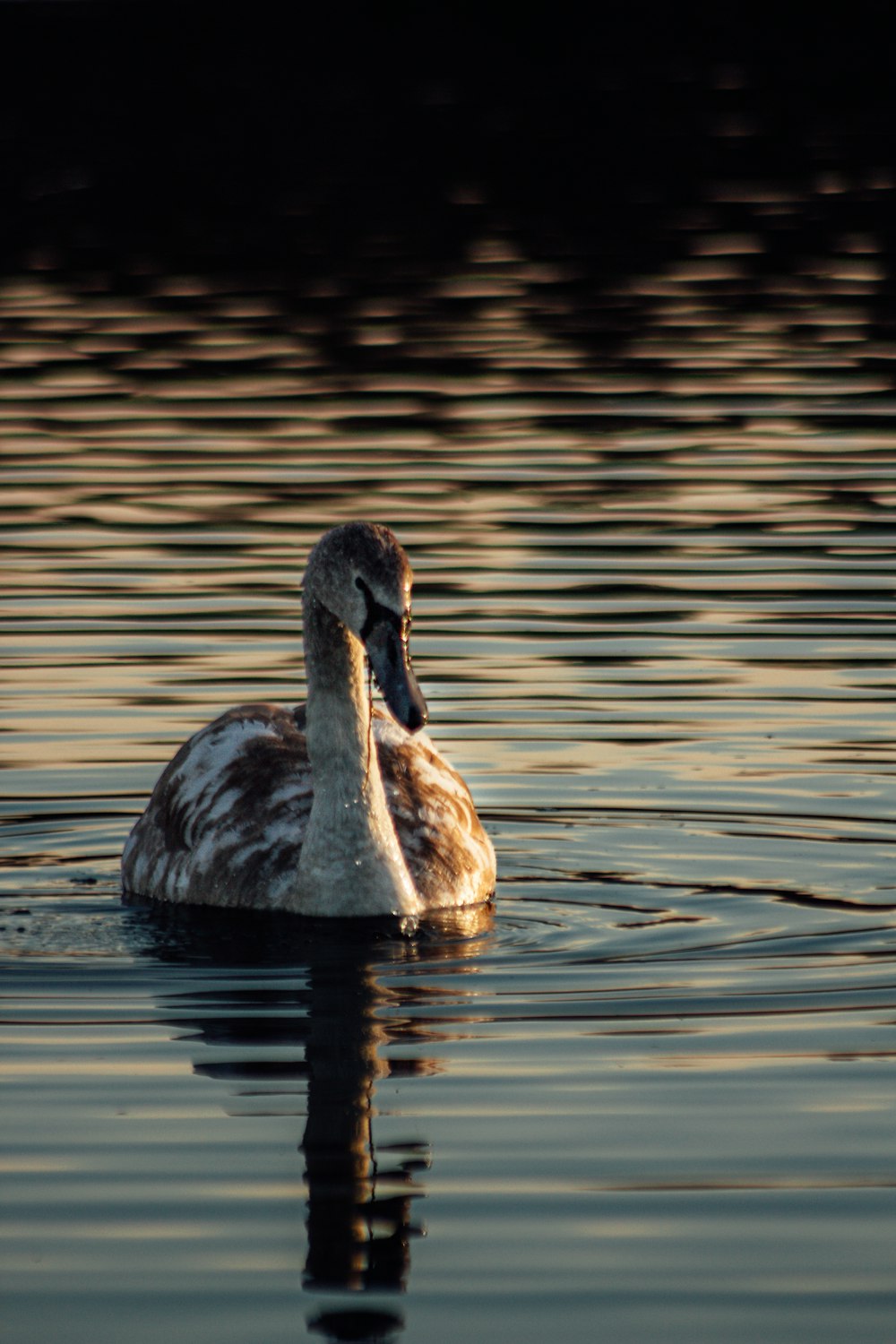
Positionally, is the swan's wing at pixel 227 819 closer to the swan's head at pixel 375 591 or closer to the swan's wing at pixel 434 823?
the swan's wing at pixel 434 823

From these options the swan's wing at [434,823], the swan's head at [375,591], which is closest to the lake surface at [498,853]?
the swan's wing at [434,823]

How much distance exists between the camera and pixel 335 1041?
10.1 m

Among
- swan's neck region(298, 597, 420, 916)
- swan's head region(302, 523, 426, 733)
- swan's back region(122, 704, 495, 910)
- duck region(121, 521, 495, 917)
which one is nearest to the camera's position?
swan's head region(302, 523, 426, 733)

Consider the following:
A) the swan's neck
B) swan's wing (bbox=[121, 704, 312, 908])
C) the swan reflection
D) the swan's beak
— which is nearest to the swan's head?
the swan's beak

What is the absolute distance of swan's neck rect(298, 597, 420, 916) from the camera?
12.1 m

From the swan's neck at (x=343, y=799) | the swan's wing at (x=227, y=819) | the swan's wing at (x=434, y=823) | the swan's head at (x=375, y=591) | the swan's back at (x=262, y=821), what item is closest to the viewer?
the swan's head at (x=375, y=591)

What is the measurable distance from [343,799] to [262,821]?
0.77 metres

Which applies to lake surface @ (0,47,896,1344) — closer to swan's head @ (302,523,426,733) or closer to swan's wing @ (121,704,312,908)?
swan's wing @ (121,704,312,908)

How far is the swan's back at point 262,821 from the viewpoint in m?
12.5

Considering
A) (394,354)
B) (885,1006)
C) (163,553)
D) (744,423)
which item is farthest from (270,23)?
(885,1006)

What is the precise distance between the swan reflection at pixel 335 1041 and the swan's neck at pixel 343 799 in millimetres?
157

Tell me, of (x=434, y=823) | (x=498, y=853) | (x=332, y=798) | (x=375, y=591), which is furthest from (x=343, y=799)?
(x=498, y=853)

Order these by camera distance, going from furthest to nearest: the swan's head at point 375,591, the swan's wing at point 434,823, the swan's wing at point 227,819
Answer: the swan's wing at point 227,819 → the swan's wing at point 434,823 → the swan's head at point 375,591

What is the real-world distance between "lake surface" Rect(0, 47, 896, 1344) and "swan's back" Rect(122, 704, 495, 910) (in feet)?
0.73
